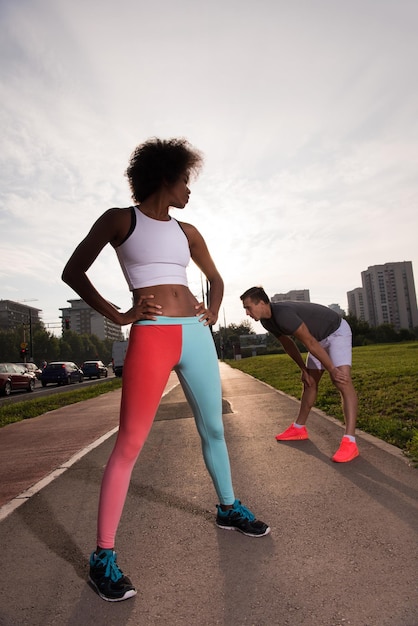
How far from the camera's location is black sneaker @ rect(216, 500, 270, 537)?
2893mm

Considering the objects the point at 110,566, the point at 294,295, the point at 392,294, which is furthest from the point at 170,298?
the point at 294,295

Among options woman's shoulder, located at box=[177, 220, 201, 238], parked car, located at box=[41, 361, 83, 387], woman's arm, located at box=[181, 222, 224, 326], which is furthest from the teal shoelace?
parked car, located at box=[41, 361, 83, 387]

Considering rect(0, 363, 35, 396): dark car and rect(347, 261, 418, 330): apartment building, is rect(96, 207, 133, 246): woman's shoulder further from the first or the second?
rect(347, 261, 418, 330): apartment building

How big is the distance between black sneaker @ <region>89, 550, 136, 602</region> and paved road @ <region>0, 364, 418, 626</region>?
0.05 m

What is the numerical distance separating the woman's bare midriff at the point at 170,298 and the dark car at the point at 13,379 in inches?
849

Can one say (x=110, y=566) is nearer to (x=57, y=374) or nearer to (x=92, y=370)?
(x=57, y=374)

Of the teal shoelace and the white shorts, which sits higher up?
the white shorts

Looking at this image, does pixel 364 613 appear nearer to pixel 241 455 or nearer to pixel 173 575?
pixel 173 575

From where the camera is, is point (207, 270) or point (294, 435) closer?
point (207, 270)

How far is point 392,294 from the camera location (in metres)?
152

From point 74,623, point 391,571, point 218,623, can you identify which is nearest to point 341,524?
point 391,571

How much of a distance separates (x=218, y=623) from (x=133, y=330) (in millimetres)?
1378

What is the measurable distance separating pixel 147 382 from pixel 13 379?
22848 millimetres

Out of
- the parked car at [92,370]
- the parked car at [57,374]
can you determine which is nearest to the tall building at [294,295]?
the parked car at [92,370]
